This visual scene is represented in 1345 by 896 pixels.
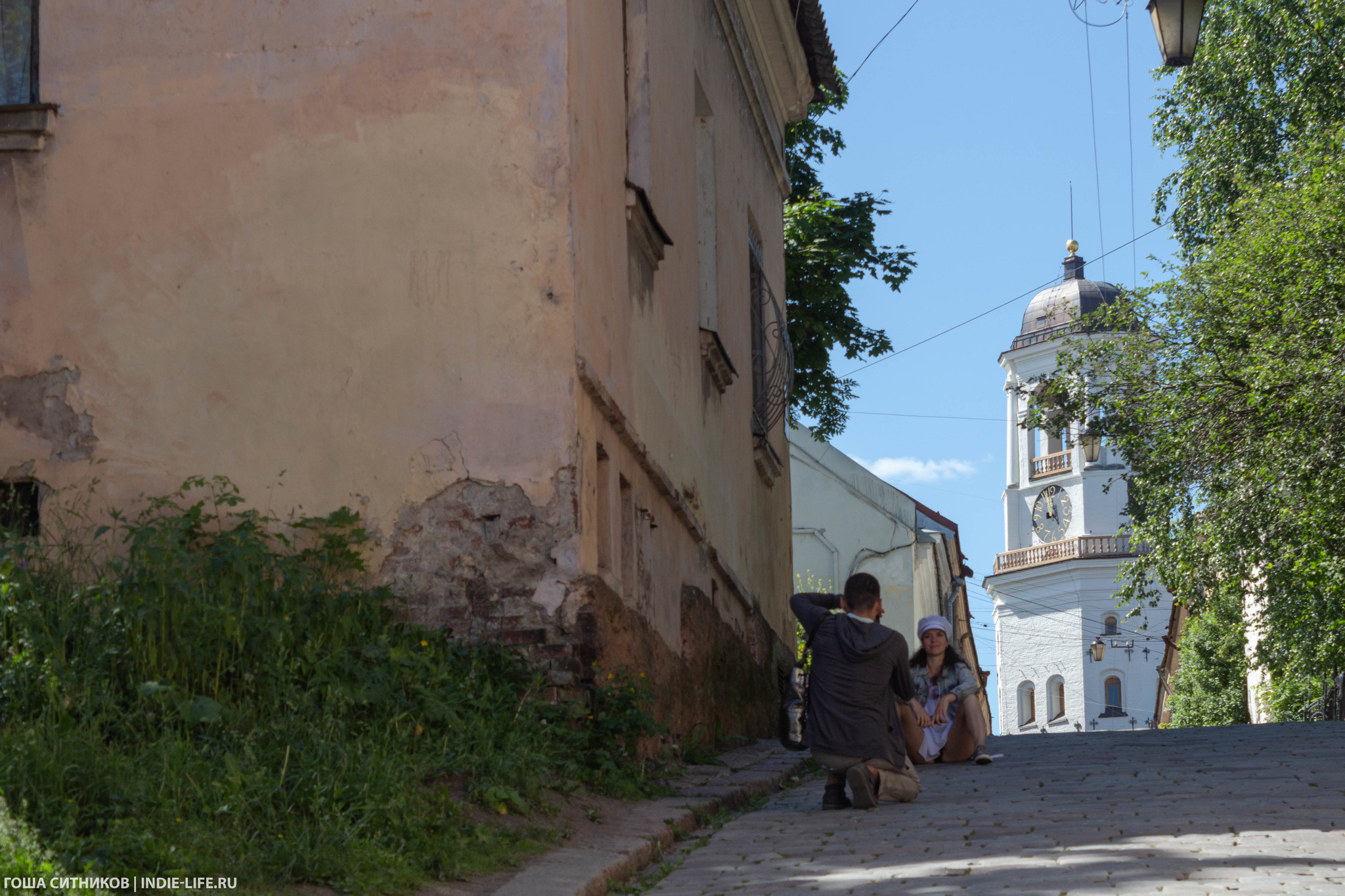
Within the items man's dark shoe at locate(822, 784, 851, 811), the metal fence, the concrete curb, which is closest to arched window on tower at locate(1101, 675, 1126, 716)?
the metal fence

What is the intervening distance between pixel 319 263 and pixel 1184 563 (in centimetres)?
1316

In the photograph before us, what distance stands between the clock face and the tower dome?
818cm

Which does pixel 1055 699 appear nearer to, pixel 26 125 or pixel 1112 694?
pixel 1112 694

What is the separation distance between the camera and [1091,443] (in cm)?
2059

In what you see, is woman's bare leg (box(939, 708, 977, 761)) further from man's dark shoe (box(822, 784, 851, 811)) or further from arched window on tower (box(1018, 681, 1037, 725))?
arched window on tower (box(1018, 681, 1037, 725))

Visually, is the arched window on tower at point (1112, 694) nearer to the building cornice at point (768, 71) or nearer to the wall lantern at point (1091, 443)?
the wall lantern at point (1091, 443)

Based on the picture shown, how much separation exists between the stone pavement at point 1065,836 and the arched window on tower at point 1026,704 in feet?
233

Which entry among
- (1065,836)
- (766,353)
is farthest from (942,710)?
(766,353)

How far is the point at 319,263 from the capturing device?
770cm

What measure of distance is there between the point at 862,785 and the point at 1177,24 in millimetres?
4010

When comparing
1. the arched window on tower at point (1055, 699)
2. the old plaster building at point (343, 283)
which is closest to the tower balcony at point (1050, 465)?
the arched window on tower at point (1055, 699)

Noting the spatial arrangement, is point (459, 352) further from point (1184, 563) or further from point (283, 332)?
point (1184, 563)

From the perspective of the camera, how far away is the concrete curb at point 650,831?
4.91 metres

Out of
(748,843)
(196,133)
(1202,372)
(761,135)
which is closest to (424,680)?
(748,843)
